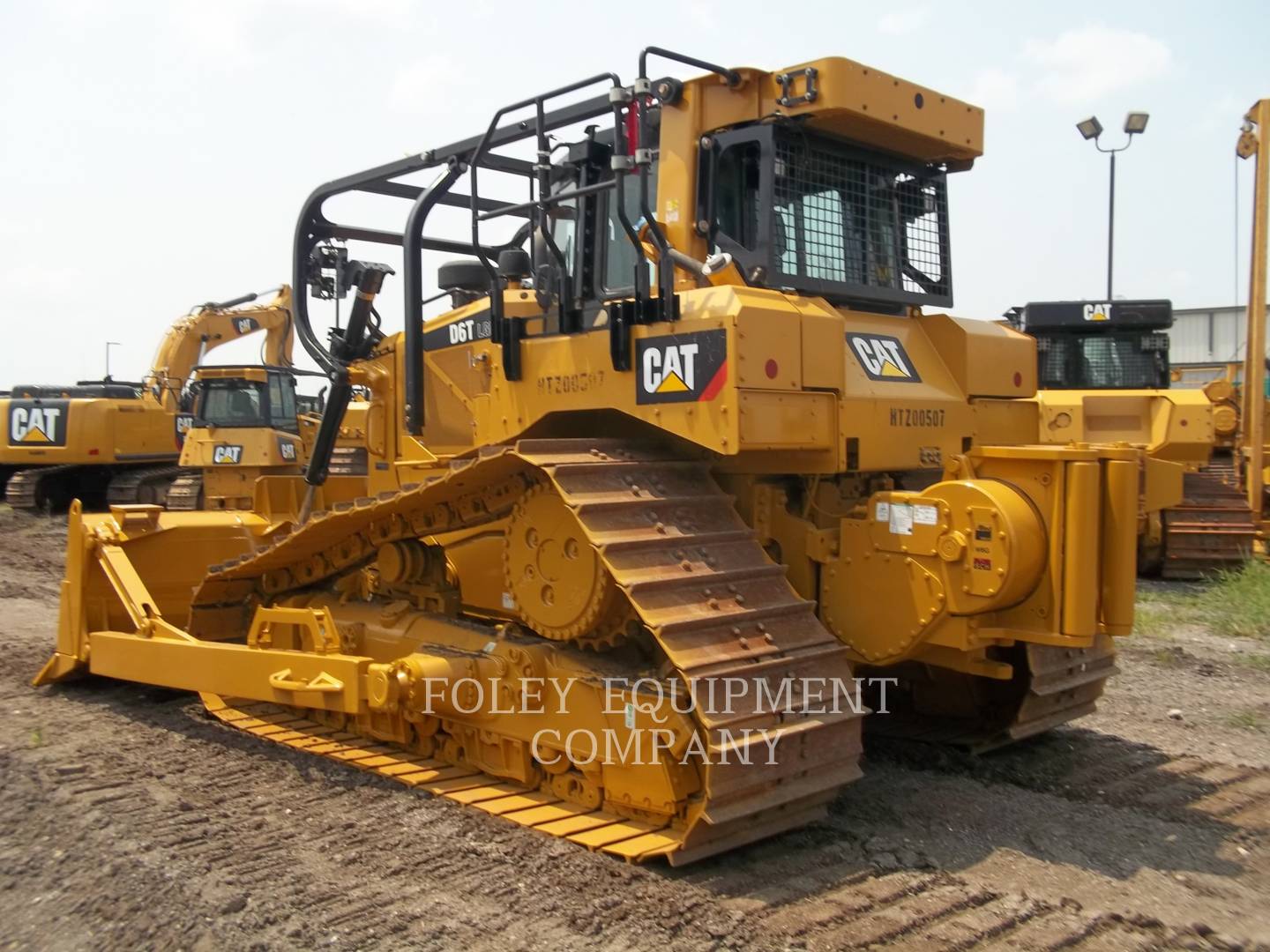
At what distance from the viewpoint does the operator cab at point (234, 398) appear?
1733 cm

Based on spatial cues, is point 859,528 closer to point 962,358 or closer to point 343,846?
point 962,358

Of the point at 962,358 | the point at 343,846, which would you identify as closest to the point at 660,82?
the point at 962,358

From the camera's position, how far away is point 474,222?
5.22m

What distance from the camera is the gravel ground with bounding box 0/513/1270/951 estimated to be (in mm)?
3773

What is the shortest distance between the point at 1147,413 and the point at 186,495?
43.7 feet

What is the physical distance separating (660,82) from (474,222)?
1.02 metres

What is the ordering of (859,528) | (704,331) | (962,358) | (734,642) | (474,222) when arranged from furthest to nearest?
(962,358), (474,222), (859,528), (704,331), (734,642)

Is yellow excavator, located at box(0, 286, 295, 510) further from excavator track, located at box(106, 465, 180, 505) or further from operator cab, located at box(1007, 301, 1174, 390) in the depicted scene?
operator cab, located at box(1007, 301, 1174, 390)

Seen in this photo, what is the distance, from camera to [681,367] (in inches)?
182

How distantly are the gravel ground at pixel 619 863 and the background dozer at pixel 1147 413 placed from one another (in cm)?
586

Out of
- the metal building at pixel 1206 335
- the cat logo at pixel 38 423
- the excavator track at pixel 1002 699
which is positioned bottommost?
the excavator track at pixel 1002 699

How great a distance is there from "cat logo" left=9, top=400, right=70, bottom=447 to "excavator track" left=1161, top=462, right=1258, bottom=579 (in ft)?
54.9

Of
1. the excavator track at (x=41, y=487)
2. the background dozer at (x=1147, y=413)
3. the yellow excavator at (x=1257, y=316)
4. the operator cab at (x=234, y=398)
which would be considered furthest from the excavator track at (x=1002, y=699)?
the excavator track at (x=41, y=487)

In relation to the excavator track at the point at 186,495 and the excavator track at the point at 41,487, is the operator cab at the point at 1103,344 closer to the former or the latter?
the excavator track at the point at 186,495
